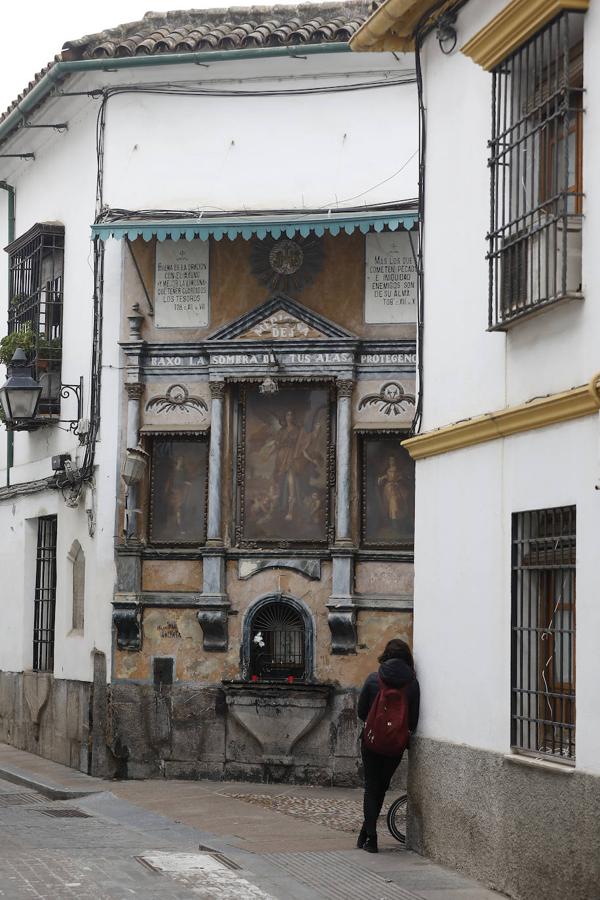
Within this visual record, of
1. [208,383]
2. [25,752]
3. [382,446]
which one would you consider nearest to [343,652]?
[382,446]

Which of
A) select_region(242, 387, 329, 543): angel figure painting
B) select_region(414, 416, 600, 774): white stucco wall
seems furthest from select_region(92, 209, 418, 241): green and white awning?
select_region(414, 416, 600, 774): white stucco wall

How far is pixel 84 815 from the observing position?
1398 cm

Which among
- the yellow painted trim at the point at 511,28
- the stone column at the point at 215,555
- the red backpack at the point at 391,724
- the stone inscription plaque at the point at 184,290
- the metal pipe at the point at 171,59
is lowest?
the red backpack at the point at 391,724

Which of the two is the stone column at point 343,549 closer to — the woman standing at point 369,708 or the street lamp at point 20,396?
the street lamp at point 20,396

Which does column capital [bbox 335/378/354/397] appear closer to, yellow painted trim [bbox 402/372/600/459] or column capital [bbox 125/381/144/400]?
column capital [bbox 125/381/144/400]

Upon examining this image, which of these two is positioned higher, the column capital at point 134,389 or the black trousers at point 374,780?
the column capital at point 134,389

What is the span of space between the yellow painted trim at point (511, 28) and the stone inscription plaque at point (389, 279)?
620cm

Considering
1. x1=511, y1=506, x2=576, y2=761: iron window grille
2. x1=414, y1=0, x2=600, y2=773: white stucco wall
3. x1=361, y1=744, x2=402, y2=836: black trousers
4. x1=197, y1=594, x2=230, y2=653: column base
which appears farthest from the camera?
x1=197, y1=594, x2=230, y2=653: column base

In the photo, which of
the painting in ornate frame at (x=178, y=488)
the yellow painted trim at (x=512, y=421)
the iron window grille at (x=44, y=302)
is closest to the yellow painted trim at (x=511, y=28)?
the yellow painted trim at (x=512, y=421)

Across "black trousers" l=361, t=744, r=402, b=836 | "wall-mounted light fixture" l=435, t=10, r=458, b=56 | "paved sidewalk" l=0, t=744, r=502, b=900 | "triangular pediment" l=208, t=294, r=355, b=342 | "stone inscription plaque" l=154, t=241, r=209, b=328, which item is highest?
"wall-mounted light fixture" l=435, t=10, r=458, b=56

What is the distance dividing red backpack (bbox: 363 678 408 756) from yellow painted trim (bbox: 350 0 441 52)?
500 centimetres

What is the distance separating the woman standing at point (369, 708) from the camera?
11.2 meters

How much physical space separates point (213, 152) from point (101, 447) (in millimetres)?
3557

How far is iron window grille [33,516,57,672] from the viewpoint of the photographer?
19484 mm
